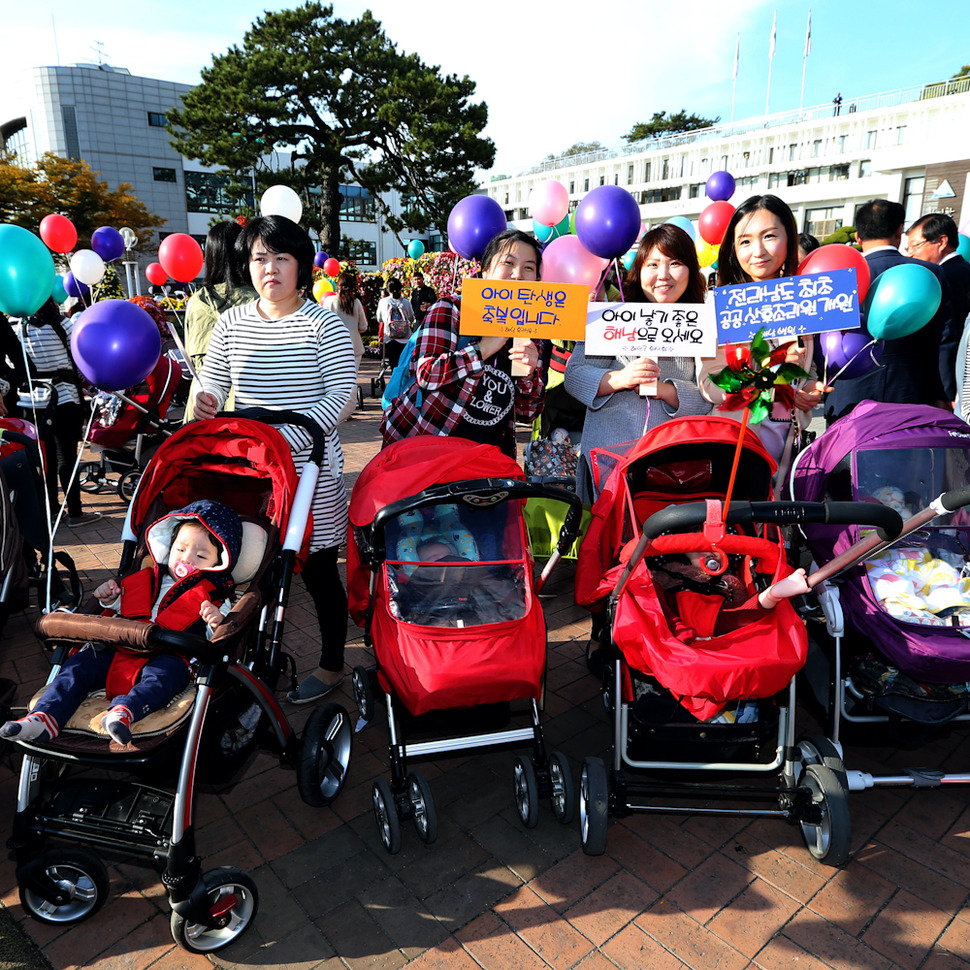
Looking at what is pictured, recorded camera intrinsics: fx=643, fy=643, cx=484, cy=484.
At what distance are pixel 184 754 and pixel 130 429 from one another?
4.98m

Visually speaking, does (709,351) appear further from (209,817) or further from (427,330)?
(209,817)

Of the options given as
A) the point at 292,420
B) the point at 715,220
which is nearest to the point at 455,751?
the point at 292,420

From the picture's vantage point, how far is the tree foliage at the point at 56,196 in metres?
26.3

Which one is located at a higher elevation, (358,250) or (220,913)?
(358,250)

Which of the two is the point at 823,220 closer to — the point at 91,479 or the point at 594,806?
the point at 91,479

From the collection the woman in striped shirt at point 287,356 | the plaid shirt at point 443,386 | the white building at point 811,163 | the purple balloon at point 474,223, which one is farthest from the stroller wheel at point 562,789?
the white building at point 811,163

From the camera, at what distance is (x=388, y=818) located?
7.62 ft

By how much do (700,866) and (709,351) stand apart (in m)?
2.09

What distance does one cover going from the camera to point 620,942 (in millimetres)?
2098

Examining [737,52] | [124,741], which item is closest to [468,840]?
[124,741]

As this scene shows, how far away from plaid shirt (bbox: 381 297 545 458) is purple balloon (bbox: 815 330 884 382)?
1.75 m

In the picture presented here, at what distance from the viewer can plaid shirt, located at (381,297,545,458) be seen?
313 cm

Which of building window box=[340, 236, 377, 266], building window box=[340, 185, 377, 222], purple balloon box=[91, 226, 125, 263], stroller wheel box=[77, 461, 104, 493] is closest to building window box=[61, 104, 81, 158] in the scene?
building window box=[340, 185, 377, 222]

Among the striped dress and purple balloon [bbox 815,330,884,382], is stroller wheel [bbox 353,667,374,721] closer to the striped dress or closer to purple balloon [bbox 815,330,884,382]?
the striped dress
